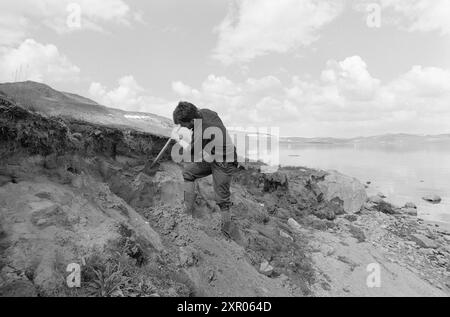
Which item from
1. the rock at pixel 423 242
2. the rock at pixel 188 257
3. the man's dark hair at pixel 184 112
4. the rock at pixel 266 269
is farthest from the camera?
the rock at pixel 423 242

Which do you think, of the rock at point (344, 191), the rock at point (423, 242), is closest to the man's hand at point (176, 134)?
the rock at point (344, 191)

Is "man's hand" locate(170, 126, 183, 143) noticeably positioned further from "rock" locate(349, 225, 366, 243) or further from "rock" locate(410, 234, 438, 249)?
"rock" locate(410, 234, 438, 249)

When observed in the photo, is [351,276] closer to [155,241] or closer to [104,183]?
[155,241]

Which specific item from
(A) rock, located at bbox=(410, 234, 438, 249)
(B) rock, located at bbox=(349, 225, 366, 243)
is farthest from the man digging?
(A) rock, located at bbox=(410, 234, 438, 249)

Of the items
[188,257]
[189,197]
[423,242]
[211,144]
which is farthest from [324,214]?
[188,257]

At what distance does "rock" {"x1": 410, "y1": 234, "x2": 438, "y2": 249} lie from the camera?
1220cm

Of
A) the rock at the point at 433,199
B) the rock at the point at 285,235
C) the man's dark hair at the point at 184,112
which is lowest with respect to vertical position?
the rock at the point at 433,199

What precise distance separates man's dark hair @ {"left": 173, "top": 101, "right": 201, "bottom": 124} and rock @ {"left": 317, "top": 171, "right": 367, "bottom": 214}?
979 cm

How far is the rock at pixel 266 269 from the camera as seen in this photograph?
280 inches

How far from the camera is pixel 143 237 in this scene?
5.80 metres

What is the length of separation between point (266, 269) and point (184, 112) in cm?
362

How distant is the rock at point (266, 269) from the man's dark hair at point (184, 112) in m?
3.40

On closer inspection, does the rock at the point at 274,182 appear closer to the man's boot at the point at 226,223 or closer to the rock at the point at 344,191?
the rock at the point at 344,191

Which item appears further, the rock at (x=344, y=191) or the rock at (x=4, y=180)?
the rock at (x=344, y=191)
